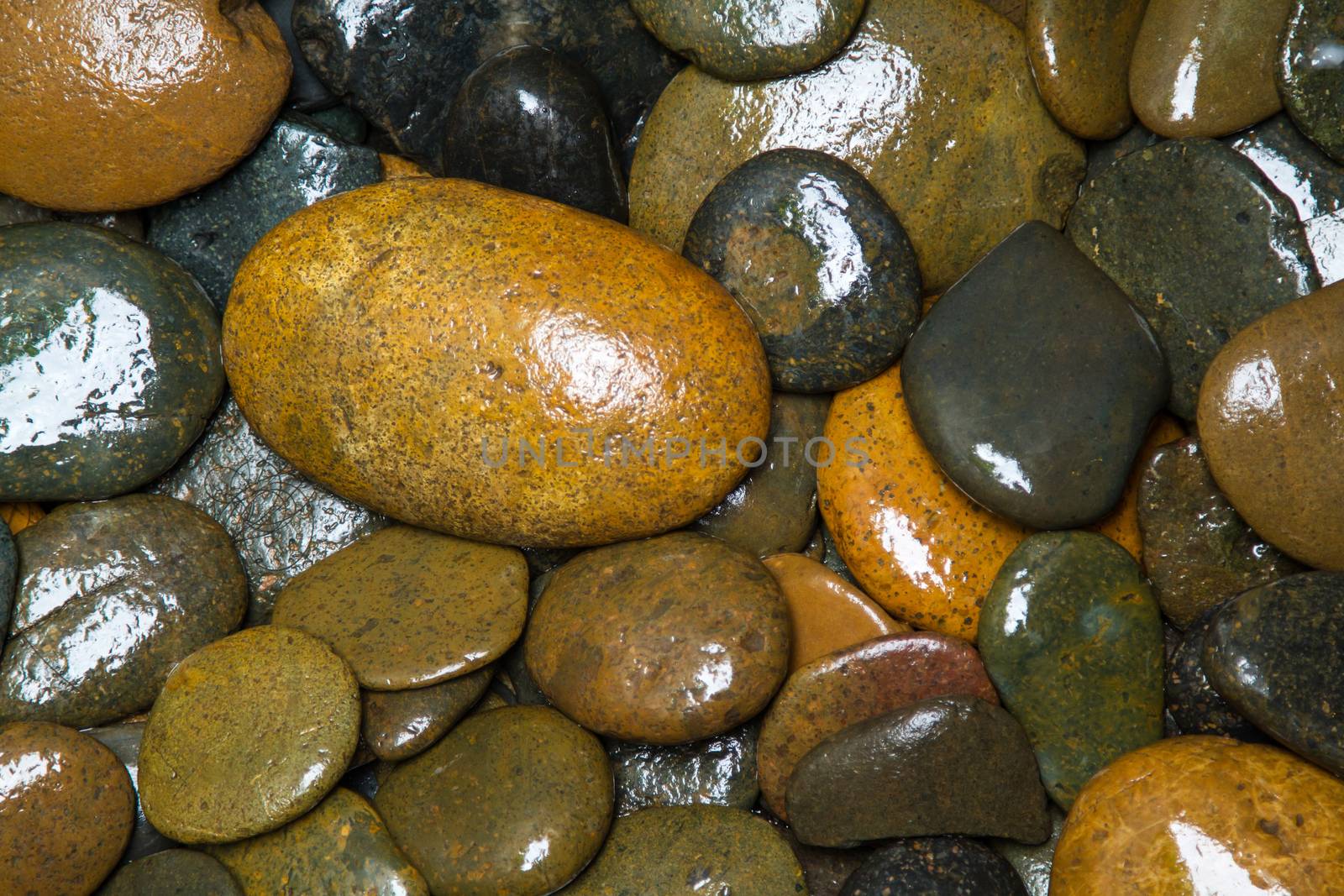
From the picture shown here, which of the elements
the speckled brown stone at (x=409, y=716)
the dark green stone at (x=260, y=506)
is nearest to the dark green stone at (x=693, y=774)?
the speckled brown stone at (x=409, y=716)

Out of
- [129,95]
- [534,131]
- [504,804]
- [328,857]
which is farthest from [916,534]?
[129,95]

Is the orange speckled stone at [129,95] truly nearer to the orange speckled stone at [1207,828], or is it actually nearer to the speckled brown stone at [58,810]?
the speckled brown stone at [58,810]

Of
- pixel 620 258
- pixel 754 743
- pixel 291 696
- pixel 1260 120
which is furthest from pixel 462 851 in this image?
pixel 1260 120

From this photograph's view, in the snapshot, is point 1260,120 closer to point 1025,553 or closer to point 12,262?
point 1025,553

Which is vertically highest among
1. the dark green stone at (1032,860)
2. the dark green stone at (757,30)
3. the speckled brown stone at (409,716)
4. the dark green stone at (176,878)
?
the dark green stone at (757,30)

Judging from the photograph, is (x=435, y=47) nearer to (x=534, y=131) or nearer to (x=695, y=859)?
(x=534, y=131)

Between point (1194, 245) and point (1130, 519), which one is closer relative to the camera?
point (1194, 245)

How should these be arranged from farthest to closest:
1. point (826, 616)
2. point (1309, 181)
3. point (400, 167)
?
point (400, 167), point (826, 616), point (1309, 181)

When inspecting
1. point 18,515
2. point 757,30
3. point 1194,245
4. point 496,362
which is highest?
point 757,30
